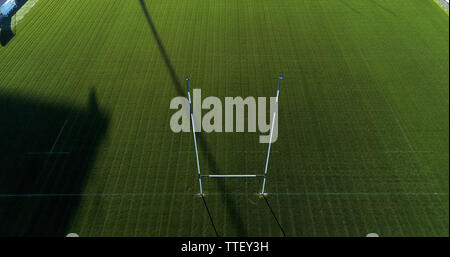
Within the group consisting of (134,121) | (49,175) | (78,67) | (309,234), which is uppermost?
(78,67)

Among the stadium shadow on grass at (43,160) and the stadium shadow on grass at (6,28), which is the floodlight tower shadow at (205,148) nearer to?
the stadium shadow on grass at (43,160)

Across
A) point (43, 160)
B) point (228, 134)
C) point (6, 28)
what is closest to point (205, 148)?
point (228, 134)

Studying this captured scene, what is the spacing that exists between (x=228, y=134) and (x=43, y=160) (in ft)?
21.4

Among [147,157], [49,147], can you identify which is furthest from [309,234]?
[49,147]

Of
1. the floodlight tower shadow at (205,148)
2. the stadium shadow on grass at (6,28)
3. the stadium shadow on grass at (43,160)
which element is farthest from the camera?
the stadium shadow on grass at (6,28)

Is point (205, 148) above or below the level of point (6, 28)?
below

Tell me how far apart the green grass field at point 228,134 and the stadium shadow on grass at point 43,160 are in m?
0.04

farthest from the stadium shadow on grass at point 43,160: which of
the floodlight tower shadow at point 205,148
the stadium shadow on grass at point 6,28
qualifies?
the stadium shadow on grass at point 6,28

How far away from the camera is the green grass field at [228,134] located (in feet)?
26.2

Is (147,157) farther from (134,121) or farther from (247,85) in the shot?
(247,85)

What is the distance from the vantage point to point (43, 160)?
363 inches

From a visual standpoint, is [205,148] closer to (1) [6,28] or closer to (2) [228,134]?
(2) [228,134]

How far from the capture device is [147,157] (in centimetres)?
931

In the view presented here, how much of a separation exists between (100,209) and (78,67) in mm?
7382
